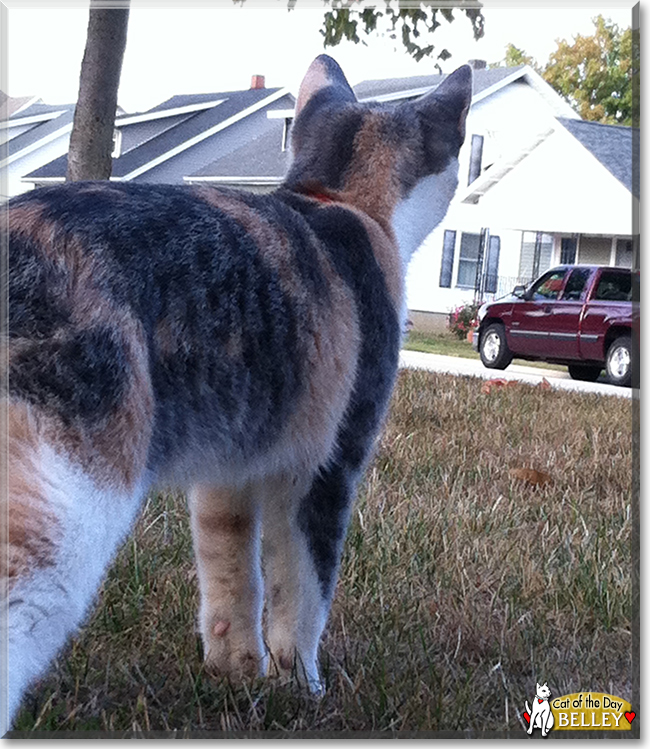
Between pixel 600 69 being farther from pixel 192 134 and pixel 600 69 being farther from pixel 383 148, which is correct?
pixel 192 134

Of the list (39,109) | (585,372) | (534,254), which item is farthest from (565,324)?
(39,109)

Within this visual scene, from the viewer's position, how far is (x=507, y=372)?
28.1 feet

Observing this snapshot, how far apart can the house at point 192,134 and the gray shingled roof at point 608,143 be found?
1284mm

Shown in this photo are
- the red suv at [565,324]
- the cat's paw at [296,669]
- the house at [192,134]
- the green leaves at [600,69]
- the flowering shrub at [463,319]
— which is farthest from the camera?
the flowering shrub at [463,319]

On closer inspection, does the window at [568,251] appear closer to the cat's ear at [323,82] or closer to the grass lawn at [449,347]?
the grass lawn at [449,347]

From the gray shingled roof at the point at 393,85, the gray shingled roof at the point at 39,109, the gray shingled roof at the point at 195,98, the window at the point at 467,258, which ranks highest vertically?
the gray shingled roof at the point at 393,85

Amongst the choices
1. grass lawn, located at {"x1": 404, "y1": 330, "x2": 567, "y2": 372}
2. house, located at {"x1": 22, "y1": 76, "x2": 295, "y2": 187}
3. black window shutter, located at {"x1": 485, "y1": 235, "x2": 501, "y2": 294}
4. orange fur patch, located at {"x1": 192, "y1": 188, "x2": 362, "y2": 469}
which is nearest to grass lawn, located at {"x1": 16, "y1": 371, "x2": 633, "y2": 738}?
orange fur patch, located at {"x1": 192, "y1": 188, "x2": 362, "y2": 469}

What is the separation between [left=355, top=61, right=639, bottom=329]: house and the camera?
17.0ft

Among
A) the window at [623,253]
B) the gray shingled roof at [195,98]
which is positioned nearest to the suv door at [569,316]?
the window at [623,253]

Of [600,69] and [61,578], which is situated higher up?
[600,69]

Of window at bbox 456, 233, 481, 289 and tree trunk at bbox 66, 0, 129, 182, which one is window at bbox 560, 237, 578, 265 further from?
tree trunk at bbox 66, 0, 129, 182

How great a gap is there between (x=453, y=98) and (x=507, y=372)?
5.74m

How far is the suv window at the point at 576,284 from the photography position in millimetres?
6517

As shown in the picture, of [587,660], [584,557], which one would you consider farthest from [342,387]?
[584,557]
